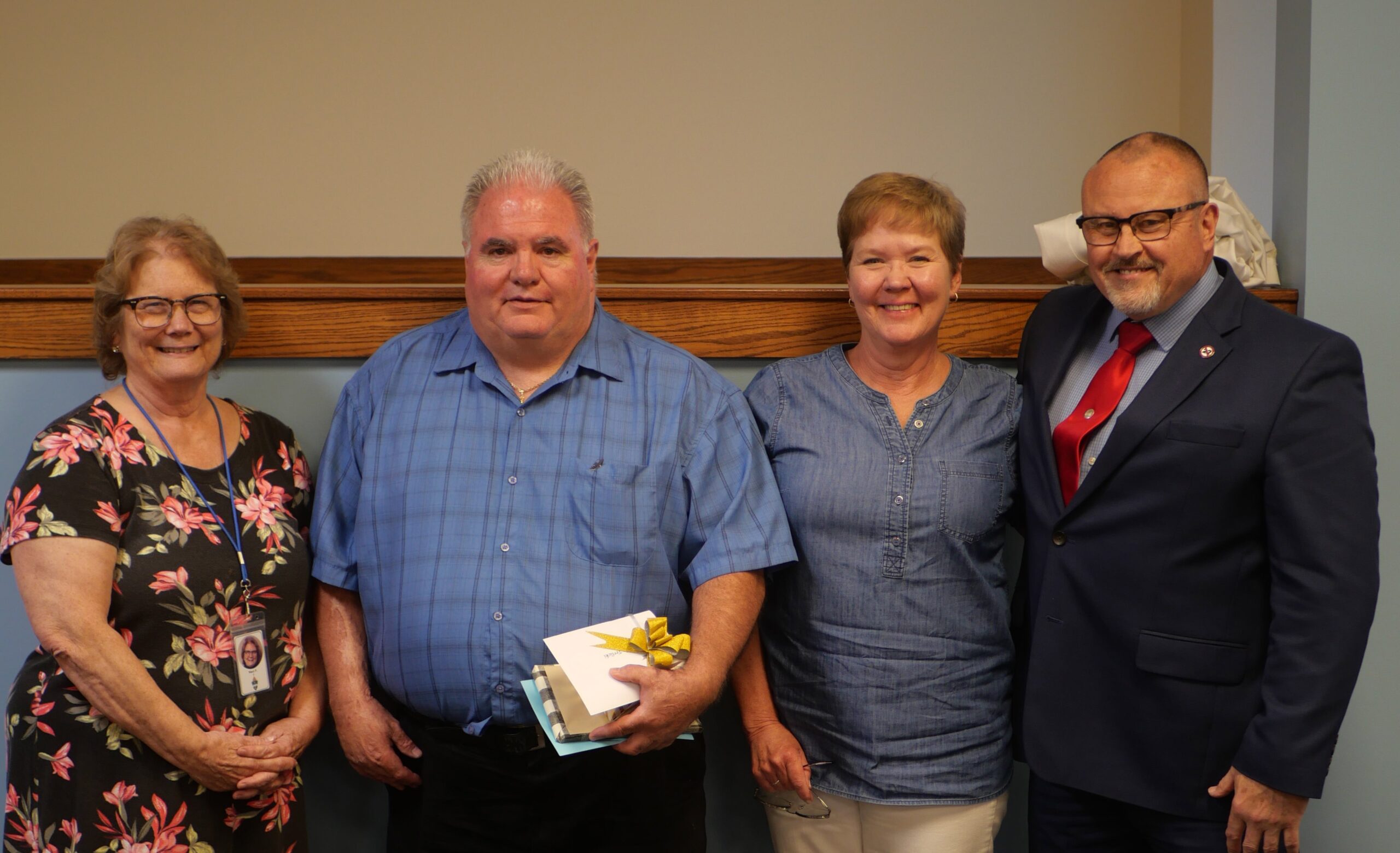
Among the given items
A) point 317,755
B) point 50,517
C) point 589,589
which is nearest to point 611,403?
point 589,589

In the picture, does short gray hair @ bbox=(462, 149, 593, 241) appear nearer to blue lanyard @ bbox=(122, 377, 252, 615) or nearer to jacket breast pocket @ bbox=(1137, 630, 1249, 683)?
blue lanyard @ bbox=(122, 377, 252, 615)

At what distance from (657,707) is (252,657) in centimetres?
69

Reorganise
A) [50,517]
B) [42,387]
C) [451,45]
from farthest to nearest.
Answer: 1. [451,45]
2. [42,387]
3. [50,517]

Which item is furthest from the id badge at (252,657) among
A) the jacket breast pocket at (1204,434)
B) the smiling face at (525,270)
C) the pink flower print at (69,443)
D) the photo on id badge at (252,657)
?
the jacket breast pocket at (1204,434)

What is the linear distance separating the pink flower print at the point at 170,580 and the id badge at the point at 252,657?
123mm

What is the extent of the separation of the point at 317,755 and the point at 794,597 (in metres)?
1.05

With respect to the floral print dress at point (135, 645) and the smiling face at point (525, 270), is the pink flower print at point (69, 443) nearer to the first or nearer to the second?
the floral print dress at point (135, 645)

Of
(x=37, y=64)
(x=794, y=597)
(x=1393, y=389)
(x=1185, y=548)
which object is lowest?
(x=794, y=597)

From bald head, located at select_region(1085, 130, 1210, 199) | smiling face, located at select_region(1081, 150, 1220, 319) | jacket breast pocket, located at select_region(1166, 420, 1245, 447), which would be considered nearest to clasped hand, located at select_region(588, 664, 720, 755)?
jacket breast pocket, located at select_region(1166, 420, 1245, 447)

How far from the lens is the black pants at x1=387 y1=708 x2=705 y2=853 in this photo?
170 centimetres

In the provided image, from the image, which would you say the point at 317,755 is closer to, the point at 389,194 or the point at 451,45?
the point at 389,194

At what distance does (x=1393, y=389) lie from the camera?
205cm

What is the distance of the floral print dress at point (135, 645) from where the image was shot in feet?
5.08

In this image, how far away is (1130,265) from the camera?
5.45 feet
